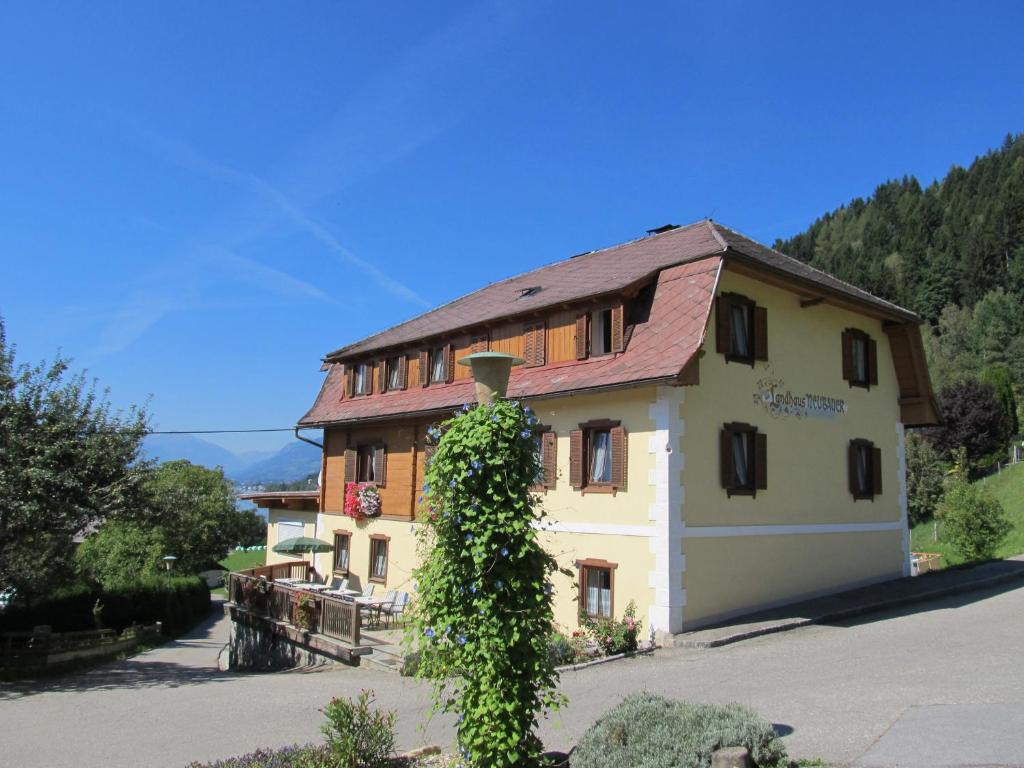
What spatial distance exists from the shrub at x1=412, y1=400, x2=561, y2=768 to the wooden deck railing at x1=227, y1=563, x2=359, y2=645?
32.7ft

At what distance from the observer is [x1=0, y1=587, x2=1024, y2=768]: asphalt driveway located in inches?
302

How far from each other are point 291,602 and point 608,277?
1042 cm

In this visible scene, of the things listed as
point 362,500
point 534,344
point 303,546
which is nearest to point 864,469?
point 534,344

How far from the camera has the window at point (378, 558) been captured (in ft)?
72.7

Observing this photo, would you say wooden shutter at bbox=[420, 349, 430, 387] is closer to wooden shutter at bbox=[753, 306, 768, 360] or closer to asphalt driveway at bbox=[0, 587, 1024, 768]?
asphalt driveway at bbox=[0, 587, 1024, 768]

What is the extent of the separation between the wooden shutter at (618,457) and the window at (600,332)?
1.99m

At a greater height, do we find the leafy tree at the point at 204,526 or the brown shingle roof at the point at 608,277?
the brown shingle roof at the point at 608,277

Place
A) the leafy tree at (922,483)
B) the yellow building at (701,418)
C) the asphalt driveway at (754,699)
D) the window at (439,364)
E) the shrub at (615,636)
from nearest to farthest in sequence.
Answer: the asphalt driveway at (754,699) < the shrub at (615,636) < the yellow building at (701,418) < the window at (439,364) < the leafy tree at (922,483)

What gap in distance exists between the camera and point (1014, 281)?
306ft

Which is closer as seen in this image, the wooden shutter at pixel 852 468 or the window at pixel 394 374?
the wooden shutter at pixel 852 468

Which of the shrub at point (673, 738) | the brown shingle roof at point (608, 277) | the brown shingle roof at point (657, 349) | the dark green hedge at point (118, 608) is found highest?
the brown shingle roof at point (608, 277)

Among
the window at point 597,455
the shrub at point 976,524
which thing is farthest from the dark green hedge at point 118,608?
the shrub at point 976,524

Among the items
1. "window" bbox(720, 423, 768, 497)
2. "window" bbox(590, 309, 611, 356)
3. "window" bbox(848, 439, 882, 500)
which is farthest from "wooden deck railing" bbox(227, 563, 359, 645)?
"window" bbox(848, 439, 882, 500)

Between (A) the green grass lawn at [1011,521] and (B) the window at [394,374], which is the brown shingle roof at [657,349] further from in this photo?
(A) the green grass lawn at [1011,521]
